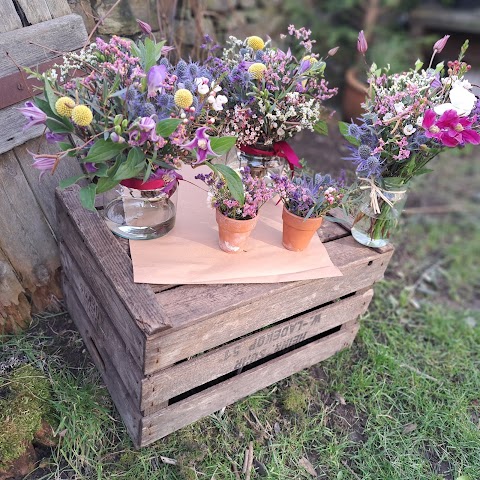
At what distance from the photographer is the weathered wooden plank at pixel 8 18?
1582 mm

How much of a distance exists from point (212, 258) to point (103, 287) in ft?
1.11

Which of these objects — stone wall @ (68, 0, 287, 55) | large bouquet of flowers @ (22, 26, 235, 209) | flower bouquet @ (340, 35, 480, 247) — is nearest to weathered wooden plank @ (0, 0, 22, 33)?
stone wall @ (68, 0, 287, 55)

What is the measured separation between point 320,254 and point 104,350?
0.81m

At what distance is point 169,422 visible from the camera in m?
1.58

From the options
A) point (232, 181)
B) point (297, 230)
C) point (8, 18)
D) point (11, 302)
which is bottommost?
point (11, 302)

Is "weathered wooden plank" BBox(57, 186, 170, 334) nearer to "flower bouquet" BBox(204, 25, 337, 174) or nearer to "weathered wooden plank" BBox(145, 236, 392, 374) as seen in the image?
"weathered wooden plank" BBox(145, 236, 392, 374)

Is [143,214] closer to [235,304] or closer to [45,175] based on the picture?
[235,304]

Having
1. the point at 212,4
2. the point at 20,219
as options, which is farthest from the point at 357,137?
the point at 212,4

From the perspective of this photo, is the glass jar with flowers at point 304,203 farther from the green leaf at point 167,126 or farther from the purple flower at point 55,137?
the purple flower at point 55,137

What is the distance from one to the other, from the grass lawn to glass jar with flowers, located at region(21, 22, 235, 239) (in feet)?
2.78

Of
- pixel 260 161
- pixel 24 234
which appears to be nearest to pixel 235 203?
pixel 260 161

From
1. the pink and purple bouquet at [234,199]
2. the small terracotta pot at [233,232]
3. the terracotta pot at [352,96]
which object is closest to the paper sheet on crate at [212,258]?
the small terracotta pot at [233,232]

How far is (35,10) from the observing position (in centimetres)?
167

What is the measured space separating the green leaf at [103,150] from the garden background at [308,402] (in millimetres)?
936
